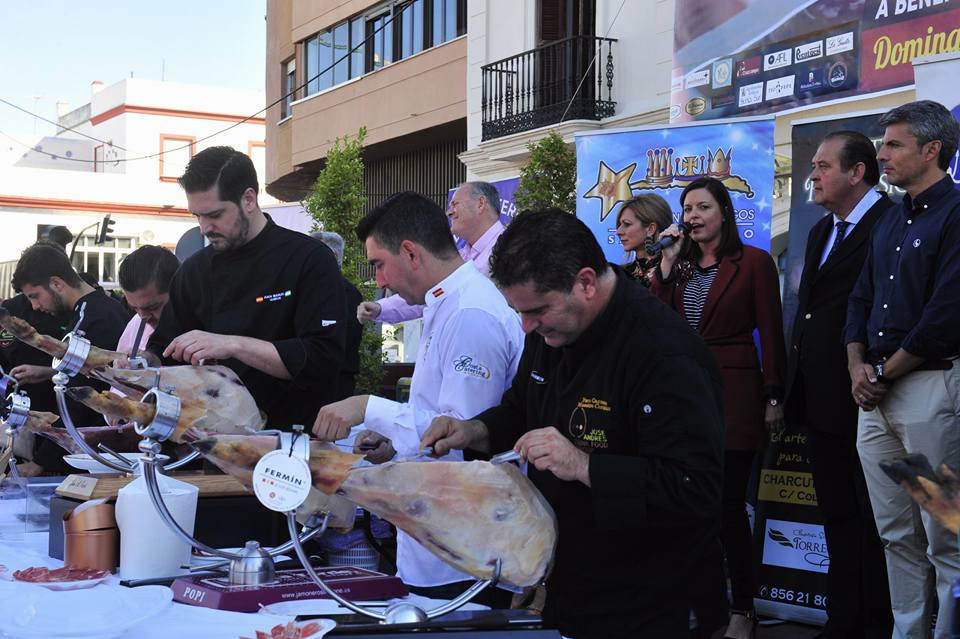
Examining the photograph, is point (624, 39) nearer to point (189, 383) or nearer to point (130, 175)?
point (189, 383)

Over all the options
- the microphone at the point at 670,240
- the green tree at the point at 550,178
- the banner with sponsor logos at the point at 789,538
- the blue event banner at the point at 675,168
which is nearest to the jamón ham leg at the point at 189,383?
the microphone at the point at 670,240

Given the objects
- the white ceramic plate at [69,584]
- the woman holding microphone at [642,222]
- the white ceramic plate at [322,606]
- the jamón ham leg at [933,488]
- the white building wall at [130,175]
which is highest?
the white building wall at [130,175]

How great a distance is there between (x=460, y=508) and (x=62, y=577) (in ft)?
2.73

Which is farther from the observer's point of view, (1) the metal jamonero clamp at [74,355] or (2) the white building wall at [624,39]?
(2) the white building wall at [624,39]

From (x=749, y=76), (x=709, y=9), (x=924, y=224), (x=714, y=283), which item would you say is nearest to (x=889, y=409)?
(x=924, y=224)

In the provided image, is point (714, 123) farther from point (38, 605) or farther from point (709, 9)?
point (709, 9)

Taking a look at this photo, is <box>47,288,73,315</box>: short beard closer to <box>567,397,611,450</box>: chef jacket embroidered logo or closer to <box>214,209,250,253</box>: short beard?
<box>214,209,250,253</box>: short beard

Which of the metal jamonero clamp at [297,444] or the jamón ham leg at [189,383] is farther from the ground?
the jamón ham leg at [189,383]

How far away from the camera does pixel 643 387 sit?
1.99 m

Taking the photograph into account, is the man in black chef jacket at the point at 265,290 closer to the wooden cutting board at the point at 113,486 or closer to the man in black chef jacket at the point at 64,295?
the wooden cutting board at the point at 113,486

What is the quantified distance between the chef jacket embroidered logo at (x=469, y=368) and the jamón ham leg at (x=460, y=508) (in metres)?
0.71

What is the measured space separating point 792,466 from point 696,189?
48.1 inches

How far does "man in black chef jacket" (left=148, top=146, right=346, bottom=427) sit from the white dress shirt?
0.33 m

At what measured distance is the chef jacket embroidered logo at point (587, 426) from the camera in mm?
2055
